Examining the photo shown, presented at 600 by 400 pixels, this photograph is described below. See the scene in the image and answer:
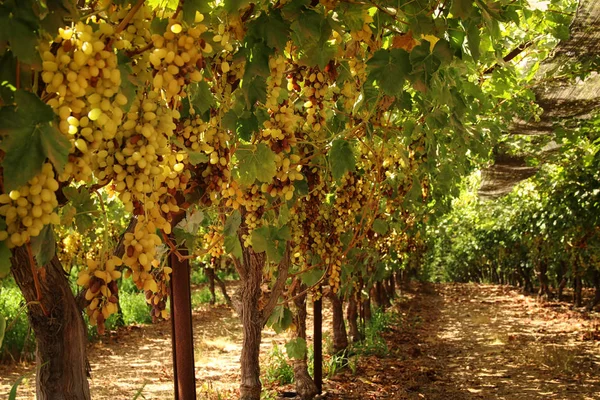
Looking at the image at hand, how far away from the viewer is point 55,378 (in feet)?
5.09

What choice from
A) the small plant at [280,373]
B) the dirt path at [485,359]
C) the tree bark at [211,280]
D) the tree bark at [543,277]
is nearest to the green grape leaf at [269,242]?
the dirt path at [485,359]

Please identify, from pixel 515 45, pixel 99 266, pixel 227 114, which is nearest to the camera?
pixel 99 266

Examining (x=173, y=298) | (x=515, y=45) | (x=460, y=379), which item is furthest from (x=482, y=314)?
(x=173, y=298)

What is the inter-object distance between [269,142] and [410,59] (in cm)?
46

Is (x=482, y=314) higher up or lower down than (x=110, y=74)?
lower down

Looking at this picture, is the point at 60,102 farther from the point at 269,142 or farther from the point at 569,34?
the point at 569,34

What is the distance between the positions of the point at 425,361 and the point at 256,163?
6533 mm

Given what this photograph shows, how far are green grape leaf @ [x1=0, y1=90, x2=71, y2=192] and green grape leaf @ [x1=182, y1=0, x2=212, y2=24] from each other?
428mm

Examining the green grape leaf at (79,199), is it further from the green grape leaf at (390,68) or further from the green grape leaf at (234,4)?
the green grape leaf at (390,68)

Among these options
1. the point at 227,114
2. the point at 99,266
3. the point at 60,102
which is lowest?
the point at 99,266

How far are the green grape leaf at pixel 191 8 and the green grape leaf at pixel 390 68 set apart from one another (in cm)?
65

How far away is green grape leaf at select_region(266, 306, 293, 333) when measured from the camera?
3.55 metres

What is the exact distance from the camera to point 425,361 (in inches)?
303

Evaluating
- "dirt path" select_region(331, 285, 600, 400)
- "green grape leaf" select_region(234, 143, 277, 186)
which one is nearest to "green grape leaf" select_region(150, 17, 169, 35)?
"green grape leaf" select_region(234, 143, 277, 186)
